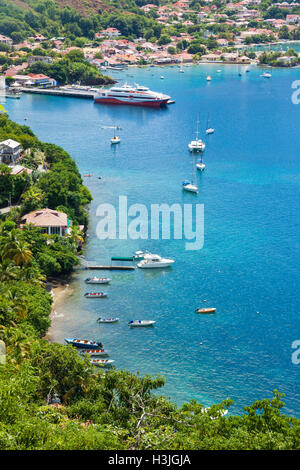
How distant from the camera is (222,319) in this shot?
41594mm

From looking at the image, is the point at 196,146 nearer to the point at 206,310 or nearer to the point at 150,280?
the point at 150,280

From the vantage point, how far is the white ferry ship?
380 feet

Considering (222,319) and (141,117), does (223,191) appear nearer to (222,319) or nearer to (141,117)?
(222,319)

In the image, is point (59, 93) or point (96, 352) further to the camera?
point (59, 93)

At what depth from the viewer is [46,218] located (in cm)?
5053

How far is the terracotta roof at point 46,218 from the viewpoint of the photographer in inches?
1965

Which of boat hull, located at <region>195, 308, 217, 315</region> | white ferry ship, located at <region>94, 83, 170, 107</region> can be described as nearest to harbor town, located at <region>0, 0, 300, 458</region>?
boat hull, located at <region>195, 308, 217, 315</region>

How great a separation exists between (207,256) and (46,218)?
1396 cm

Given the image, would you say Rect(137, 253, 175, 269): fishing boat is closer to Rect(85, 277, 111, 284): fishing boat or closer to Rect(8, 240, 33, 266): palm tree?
Rect(85, 277, 111, 284): fishing boat

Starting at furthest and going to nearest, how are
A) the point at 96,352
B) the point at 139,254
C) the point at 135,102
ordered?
the point at 135,102, the point at 139,254, the point at 96,352

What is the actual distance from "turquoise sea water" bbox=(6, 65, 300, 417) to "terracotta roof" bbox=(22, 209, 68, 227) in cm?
368

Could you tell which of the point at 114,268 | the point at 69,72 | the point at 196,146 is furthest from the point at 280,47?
the point at 114,268

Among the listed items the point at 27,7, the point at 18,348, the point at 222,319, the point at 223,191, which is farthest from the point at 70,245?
the point at 27,7

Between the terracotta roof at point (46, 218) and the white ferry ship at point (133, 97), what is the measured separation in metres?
68.7
